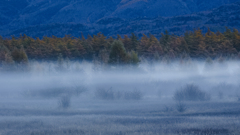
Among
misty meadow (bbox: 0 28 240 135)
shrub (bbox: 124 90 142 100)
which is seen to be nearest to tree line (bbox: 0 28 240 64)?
misty meadow (bbox: 0 28 240 135)

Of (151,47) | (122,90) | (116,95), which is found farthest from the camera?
(151,47)

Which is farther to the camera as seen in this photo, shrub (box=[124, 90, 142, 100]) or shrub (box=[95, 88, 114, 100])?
shrub (box=[95, 88, 114, 100])

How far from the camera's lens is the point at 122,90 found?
79.7 feet

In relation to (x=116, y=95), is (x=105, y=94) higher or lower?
higher

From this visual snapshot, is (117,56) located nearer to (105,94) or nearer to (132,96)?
(105,94)

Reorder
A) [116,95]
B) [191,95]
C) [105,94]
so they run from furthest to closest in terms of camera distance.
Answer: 1. [105,94]
2. [116,95]
3. [191,95]

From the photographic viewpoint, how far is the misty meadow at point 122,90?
1207 centimetres

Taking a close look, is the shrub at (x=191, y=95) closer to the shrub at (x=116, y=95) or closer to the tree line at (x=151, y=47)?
the shrub at (x=116, y=95)

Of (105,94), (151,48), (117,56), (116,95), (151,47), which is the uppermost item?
(151,47)

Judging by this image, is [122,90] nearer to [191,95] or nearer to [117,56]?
[117,56]

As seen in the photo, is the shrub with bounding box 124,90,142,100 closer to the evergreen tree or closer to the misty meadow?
the misty meadow

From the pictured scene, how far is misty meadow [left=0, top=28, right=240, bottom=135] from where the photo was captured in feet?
39.6

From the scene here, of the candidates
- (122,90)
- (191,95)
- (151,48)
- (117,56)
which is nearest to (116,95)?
(122,90)

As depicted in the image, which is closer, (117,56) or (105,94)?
(105,94)
